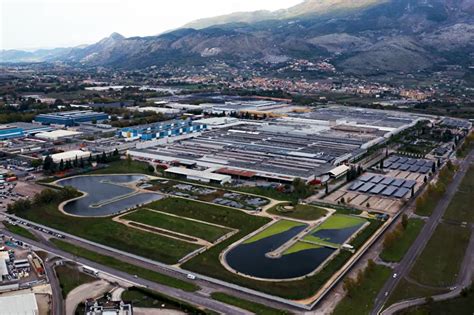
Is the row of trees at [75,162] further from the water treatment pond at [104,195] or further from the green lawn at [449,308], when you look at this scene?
the green lawn at [449,308]

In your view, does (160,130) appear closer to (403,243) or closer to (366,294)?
(403,243)

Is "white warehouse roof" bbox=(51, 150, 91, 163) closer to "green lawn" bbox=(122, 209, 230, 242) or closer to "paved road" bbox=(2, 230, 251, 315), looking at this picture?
"green lawn" bbox=(122, 209, 230, 242)

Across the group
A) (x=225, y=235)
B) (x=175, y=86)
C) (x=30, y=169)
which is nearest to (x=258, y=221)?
(x=225, y=235)

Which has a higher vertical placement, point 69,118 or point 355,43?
point 355,43

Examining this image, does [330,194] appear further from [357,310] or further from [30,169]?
[30,169]

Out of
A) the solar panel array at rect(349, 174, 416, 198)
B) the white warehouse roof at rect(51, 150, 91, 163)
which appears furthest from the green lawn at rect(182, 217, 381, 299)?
the white warehouse roof at rect(51, 150, 91, 163)

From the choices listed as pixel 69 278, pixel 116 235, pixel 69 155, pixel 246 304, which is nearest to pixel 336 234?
pixel 246 304
